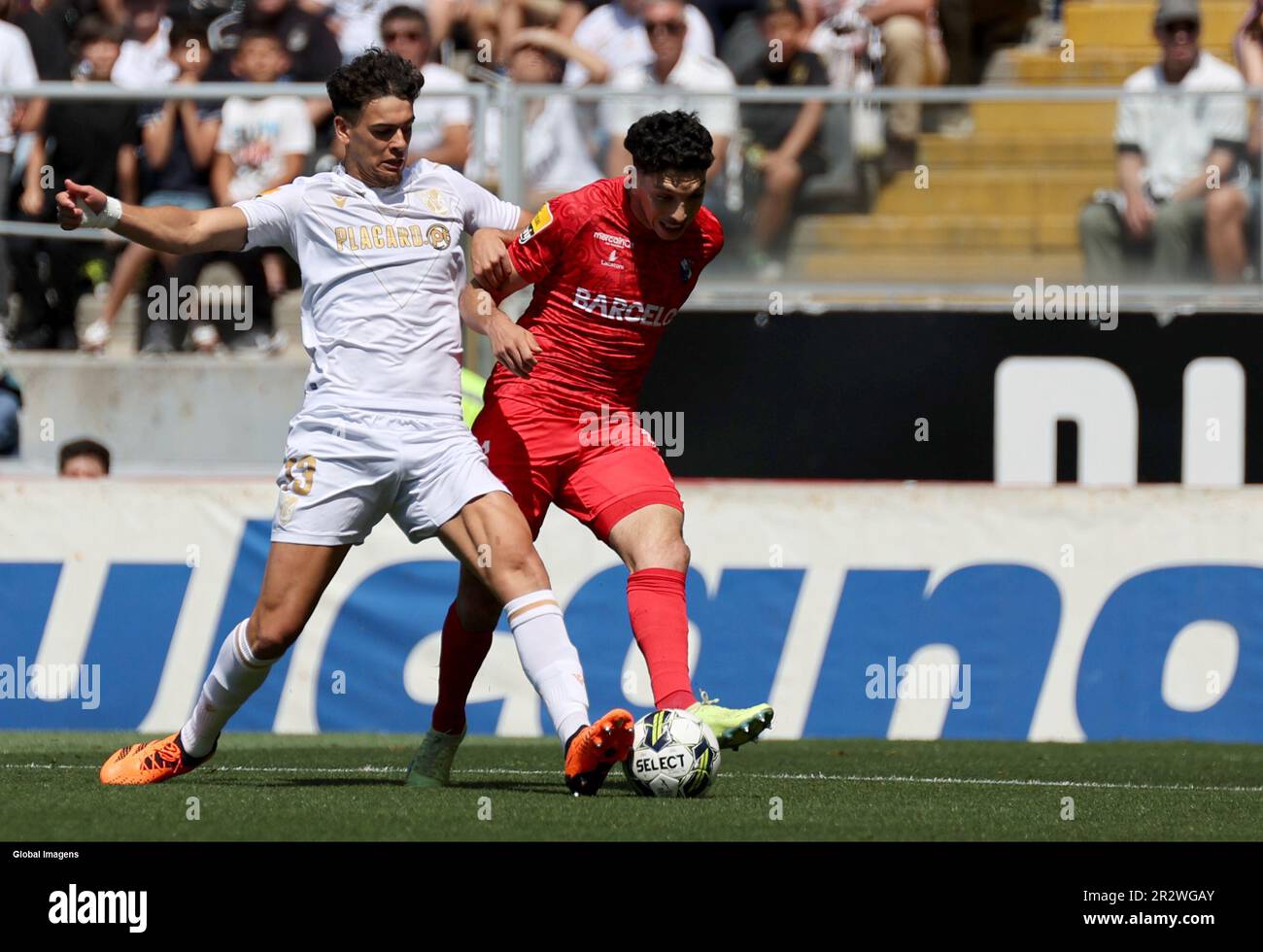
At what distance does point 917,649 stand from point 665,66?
4.04m

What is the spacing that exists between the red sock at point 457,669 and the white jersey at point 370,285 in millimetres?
1007

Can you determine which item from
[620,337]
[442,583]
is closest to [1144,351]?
[442,583]

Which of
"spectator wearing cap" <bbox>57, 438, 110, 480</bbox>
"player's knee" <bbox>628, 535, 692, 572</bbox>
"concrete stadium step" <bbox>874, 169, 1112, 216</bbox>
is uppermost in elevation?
"concrete stadium step" <bbox>874, 169, 1112, 216</bbox>

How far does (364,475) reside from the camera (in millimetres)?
7273

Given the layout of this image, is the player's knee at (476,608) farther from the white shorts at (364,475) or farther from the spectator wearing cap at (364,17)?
the spectator wearing cap at (364,17)

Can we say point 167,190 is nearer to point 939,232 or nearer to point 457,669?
point 939,232

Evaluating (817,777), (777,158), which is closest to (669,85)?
(777,158)

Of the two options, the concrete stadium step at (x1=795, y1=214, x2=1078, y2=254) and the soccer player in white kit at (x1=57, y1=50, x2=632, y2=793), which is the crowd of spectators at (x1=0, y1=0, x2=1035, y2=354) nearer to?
the concrete stadium step at (x1=795, y1=214, x2=1078, y2=254)

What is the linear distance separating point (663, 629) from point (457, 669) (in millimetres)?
941

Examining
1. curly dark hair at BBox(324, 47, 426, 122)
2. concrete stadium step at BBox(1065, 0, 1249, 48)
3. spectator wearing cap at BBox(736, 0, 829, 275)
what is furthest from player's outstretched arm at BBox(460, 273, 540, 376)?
concrete stadium step at BBox(1065, 0, 1249, 48)

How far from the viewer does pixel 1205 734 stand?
1155 centimetres

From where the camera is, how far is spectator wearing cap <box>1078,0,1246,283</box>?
12203 millimetres

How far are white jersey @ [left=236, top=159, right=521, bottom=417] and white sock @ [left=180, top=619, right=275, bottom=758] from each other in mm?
868

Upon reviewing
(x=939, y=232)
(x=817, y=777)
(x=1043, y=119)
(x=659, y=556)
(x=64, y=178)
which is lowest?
(x=817, y=777)
